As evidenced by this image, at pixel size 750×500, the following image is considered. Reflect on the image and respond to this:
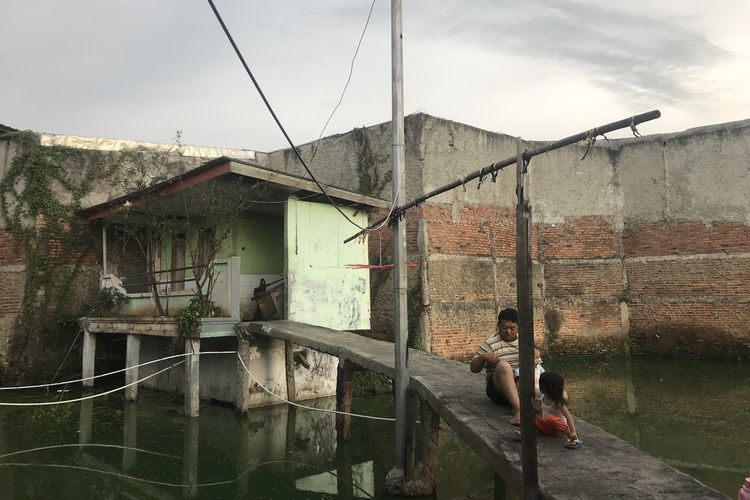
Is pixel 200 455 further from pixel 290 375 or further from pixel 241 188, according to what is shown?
pixel 241 188

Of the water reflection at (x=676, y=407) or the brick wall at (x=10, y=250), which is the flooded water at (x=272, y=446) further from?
the brick wall at (x=10, y=250)

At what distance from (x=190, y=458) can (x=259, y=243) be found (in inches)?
199

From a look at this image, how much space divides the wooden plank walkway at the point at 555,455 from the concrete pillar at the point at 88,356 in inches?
282

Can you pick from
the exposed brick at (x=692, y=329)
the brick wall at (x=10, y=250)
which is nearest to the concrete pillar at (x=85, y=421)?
the brick wall at (x=10, y=250)

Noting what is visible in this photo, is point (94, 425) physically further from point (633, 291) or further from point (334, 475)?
point (633, 291)

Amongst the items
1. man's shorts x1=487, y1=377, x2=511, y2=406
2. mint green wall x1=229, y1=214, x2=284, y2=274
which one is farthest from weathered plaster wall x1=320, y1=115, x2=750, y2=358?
man's shorts x1=487, y1=377, x2=511, y2=406

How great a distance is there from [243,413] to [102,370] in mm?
4932

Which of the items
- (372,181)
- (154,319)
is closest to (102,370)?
(154,319)

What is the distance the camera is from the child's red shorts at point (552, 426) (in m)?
3.78

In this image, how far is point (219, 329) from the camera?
8797mm

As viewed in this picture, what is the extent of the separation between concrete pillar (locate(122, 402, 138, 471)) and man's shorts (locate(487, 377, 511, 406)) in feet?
14.8

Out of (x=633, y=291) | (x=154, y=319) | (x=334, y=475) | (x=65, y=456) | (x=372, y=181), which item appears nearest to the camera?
(x=334, y=475)

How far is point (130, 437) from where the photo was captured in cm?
773

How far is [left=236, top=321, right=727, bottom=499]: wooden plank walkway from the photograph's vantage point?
294cm
